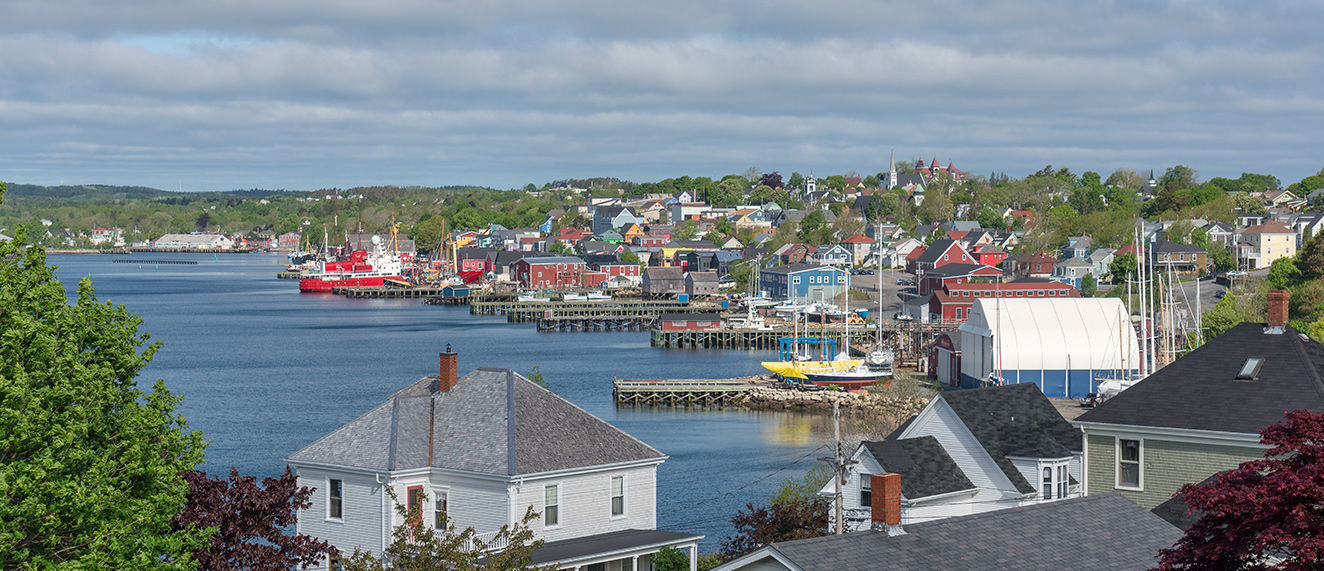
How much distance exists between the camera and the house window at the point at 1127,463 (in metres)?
25.6

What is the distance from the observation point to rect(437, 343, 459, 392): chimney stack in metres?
27.7

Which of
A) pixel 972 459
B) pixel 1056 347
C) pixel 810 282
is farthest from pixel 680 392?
pixel 810 282


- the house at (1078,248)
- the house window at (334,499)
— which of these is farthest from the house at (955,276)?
the house window at (334,499)

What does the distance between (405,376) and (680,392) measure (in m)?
20.8

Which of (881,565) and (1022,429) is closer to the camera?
(881,565)

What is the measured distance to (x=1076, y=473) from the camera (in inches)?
1185

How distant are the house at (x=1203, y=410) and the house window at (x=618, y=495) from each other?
353 inches

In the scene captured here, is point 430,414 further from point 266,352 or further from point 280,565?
point 266,352

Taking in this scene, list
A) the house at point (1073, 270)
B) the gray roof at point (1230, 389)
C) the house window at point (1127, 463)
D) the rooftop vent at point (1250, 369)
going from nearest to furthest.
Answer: the gray roof at point (1230, 389) < the rooftop vent at point (1250, 369) < the house window at point (1127, 463) < the house at point (1073, 270)

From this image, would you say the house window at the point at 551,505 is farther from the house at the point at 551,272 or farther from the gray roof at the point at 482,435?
the house at the point at 551,272

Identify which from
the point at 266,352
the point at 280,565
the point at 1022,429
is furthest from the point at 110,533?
the point at 266,352

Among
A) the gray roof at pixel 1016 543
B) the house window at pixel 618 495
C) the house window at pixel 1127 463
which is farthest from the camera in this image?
the house window at pixel 618 495

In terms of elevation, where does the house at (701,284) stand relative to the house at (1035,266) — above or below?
below

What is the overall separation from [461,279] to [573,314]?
59.2 m
